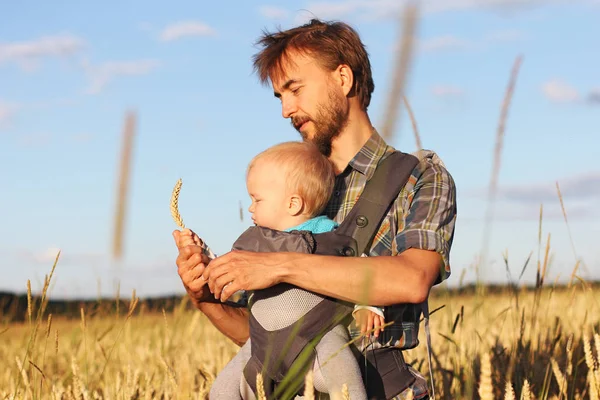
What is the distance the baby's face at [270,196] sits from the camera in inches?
108

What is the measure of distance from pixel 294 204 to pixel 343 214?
31 centimetres

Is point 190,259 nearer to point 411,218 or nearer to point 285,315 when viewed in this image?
point 285,315

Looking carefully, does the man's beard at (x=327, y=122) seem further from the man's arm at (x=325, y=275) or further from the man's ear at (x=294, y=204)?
the man's arm at (x=325, y=275)

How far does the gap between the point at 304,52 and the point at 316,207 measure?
910 mm

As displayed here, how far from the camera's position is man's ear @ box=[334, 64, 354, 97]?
3.34 m

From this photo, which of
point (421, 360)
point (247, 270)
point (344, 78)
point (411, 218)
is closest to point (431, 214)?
point (411, 218)

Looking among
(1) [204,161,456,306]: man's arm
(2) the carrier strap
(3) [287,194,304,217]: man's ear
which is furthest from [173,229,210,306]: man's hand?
(2) the carrier strap

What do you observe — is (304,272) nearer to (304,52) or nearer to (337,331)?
(337,331)

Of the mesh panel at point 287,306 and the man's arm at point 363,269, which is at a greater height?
the man's arm at point 363,269

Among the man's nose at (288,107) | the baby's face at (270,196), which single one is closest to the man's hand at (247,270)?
the baby's face at (270,196)

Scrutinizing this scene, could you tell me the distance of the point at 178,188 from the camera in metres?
2.45

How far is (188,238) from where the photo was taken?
8.91ft

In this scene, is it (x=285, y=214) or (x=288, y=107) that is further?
(x=288, y=107)

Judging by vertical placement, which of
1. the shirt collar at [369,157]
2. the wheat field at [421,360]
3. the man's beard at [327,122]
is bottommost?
the wheat field at [421,360]
